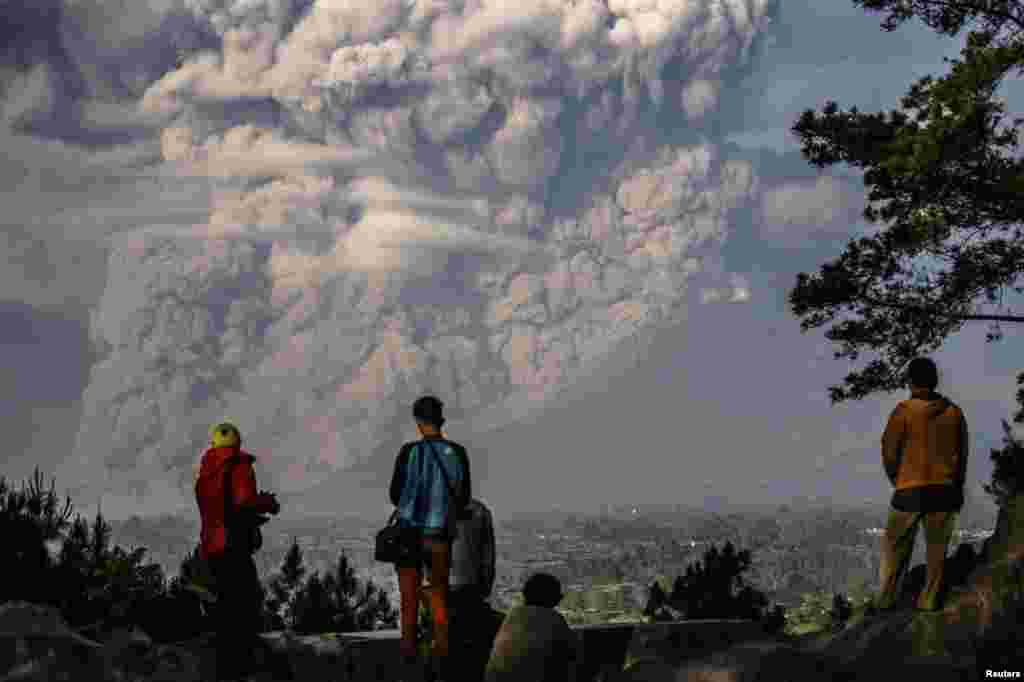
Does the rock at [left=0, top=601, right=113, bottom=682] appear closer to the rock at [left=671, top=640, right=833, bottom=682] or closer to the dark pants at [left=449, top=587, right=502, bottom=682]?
A: the dark pants at [left=449, top=587, right=502, bottom=682]

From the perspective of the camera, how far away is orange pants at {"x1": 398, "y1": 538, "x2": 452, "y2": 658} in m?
10.4

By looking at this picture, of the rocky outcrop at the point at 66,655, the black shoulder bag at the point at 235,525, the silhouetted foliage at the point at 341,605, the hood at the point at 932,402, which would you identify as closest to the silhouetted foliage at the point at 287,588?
the silhouetted foliage at the point at 341,605

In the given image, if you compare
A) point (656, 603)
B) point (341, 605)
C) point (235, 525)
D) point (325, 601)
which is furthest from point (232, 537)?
point (656, 603)

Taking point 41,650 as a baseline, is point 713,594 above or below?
above

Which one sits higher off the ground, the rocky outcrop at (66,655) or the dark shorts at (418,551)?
the dark shorts at (418,551)

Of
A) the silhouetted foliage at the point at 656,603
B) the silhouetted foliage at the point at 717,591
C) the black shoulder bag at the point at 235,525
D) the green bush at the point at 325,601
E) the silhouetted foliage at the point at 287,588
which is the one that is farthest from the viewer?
the silhouetted foliage at the point at 656,603

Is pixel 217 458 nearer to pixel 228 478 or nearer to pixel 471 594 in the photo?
pixel 228 478

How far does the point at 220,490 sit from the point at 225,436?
0.41 metres

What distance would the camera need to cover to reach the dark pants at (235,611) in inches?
417

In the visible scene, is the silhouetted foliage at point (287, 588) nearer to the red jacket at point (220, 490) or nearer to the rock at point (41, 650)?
the red jacket at point (220, 490)

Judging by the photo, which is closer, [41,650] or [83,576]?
[41,650]

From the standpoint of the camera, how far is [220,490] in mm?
10430

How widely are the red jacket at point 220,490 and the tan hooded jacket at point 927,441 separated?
4.97m

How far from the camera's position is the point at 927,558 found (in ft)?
37.1
